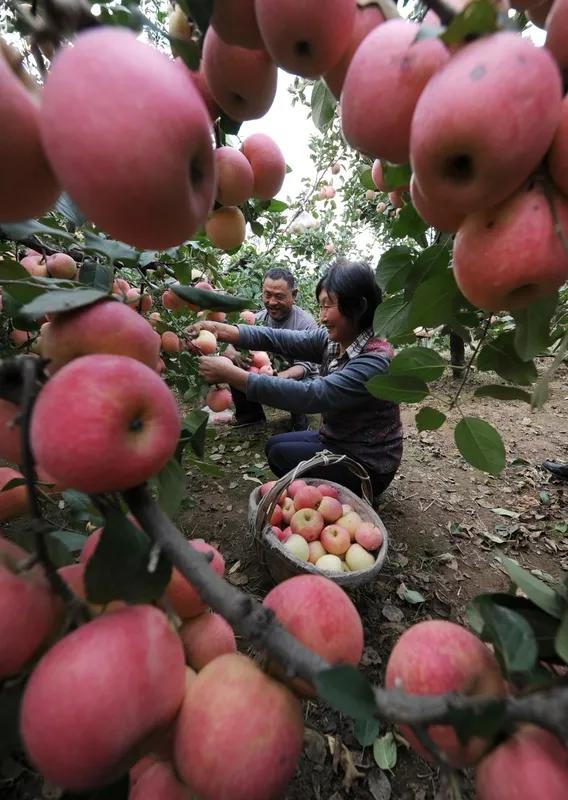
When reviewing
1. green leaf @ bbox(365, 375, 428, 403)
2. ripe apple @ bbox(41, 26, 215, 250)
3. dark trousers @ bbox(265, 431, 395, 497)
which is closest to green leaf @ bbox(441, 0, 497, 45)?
ripe apple @ bbox(41, 26, 215, 250)

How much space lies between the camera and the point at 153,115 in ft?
1.28

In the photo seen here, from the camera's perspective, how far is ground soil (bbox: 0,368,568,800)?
134cm

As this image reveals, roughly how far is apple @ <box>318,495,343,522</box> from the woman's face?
899 millimetres

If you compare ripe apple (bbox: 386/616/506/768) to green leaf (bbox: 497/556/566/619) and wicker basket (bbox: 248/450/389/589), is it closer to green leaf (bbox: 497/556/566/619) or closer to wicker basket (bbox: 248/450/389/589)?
green leaf (bbox: 497/556/566/619)

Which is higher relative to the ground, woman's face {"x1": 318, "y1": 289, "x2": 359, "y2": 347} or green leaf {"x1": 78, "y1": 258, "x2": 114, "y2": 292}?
woman's face {"x1": 318, "y1": 289, "x2": 359, "y2": 347}

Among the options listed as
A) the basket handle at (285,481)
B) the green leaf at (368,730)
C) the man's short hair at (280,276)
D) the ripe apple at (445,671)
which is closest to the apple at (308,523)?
the basket handle at (285,481)

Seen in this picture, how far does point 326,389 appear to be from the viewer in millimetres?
2314

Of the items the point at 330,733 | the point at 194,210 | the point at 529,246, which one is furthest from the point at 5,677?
the point at 330,733

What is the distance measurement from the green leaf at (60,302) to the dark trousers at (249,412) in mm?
3613

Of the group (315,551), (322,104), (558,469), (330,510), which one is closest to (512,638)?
(322,104)

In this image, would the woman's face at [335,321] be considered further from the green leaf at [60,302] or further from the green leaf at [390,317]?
the green leaf at [60,302]

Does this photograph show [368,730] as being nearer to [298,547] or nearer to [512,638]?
[512,638]

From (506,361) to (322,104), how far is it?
2.02ft

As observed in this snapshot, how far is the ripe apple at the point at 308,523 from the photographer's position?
7.16 feet
